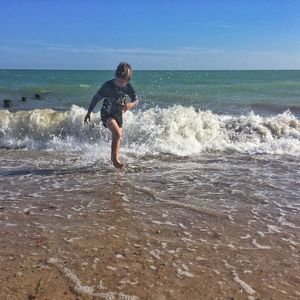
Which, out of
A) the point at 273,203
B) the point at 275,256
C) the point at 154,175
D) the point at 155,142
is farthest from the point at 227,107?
the point at 275,256

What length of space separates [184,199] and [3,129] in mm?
7587

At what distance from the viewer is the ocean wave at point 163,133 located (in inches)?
409

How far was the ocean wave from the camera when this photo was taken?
10383 mm

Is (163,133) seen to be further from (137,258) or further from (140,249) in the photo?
(137,258)

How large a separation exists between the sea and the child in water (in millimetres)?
685

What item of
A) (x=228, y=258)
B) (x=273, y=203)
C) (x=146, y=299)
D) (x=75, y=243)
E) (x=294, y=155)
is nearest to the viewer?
(x=146, y=299)

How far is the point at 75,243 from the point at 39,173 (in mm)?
3365

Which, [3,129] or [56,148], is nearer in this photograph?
[56,148]

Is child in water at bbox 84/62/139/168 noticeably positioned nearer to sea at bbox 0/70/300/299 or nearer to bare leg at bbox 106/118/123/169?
bare leg at bbox 106/118/123/169

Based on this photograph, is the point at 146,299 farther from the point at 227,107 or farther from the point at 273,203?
the point at 227,107

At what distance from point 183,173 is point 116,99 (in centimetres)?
165

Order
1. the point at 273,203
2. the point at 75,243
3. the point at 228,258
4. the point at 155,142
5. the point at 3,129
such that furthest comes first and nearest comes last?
the point at 3,129 < the point at 155,142 < the point at 273,203 < the point at 75,243 < the point at 228,258

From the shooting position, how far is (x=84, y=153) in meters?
9.70

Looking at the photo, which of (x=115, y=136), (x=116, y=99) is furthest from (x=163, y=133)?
(x=116, y=99)
